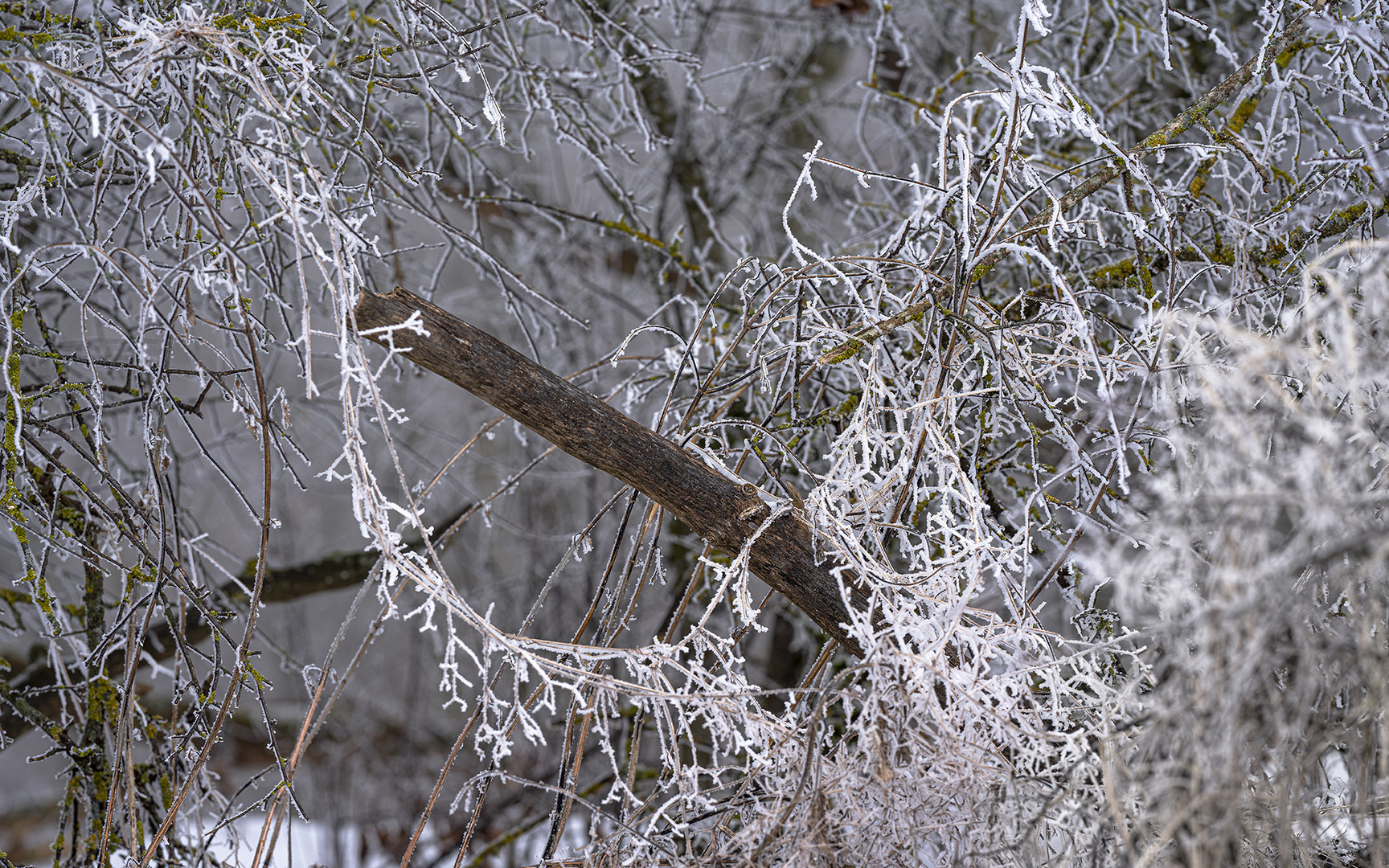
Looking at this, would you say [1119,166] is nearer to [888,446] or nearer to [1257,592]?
A: [888,446]

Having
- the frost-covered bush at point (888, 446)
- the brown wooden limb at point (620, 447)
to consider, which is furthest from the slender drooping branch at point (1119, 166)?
the brown wooden limb at point (620, 447)

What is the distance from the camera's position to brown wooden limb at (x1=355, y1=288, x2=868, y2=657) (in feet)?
2.75

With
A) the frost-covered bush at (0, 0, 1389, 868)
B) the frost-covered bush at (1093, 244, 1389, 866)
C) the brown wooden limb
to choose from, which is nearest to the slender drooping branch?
the frost-covered bush at (0, 0, 1389, 868)

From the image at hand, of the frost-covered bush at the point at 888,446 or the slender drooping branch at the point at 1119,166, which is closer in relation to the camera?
the frost-covered bush at the point at 888,446

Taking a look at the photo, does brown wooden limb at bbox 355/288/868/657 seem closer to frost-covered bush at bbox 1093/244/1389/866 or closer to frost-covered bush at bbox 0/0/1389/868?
frost-covered bush at bbox 0/0/1389/868

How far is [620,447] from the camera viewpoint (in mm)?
898

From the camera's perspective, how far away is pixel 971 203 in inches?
32.5

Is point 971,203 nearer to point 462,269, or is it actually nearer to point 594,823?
point 594,823

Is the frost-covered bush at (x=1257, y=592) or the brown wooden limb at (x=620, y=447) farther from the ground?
the brown wooden limb at (x=620, y=447)

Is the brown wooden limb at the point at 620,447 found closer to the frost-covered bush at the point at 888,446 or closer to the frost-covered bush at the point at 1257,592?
the frost-covered bush at the point at 888,446

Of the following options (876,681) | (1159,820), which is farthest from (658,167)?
(1159,820)

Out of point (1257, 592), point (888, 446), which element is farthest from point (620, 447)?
point (1257, 592)

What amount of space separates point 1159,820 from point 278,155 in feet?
2.95

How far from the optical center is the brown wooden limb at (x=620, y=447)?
838mm
